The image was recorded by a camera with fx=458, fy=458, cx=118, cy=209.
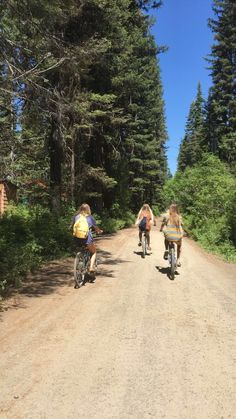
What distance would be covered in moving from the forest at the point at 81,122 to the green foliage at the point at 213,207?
0.08 m

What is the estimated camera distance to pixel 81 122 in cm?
2002

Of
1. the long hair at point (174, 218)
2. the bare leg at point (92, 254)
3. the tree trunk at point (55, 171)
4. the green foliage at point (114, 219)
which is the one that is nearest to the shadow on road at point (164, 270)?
the long hair at point (174, 218)

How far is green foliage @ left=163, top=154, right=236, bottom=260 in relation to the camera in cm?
2452

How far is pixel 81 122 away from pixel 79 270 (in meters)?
10.8

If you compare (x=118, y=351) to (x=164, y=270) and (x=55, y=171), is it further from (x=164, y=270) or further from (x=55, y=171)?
(x=55, y=171)

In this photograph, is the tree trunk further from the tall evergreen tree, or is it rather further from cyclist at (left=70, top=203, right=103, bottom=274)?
the tall evergreen tree

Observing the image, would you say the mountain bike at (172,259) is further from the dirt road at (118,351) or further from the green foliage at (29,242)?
the green foliage at (29,242)

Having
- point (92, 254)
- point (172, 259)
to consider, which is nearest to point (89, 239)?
point (92, 254)

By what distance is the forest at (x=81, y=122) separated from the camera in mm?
10781

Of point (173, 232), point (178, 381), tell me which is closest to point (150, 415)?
point (178, 381)

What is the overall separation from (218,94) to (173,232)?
111 ft

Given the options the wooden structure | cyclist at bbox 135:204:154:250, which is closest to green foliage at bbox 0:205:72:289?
cyclist at bbox 135:204:154:250

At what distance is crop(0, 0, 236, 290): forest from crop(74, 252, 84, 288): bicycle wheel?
1.44m

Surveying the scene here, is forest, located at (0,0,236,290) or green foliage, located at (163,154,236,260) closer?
forest, located at (0,0,236,290)
